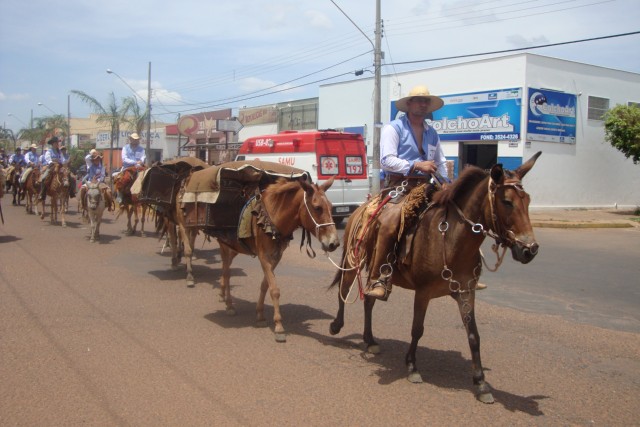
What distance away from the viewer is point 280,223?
701cm

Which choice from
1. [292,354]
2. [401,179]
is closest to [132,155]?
[292,354]

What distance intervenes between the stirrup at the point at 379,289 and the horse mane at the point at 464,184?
987mm

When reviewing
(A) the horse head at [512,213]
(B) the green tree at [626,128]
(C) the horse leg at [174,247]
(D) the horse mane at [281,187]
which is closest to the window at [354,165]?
(C) the horse leg at [174,247]

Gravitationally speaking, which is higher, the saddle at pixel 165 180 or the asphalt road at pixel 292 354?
the saddle at pixel 165 180

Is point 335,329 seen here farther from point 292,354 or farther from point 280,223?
point 280,223

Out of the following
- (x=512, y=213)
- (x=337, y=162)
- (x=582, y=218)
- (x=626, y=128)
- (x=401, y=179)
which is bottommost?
(x=582, y=218)

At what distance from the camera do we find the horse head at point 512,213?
15.1 feet

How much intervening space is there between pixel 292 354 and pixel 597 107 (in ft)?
85.4

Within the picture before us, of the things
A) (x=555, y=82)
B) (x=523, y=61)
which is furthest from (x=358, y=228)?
(x=555, y=82)

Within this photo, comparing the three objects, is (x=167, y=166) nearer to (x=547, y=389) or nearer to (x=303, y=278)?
(x=303, y=278)

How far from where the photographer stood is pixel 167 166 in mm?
10453

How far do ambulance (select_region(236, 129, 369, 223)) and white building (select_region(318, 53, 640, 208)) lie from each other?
7.09m

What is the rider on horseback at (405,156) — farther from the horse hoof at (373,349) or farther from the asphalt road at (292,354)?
the asphalt road at (292,354)

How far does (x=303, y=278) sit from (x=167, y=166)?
128 inches
